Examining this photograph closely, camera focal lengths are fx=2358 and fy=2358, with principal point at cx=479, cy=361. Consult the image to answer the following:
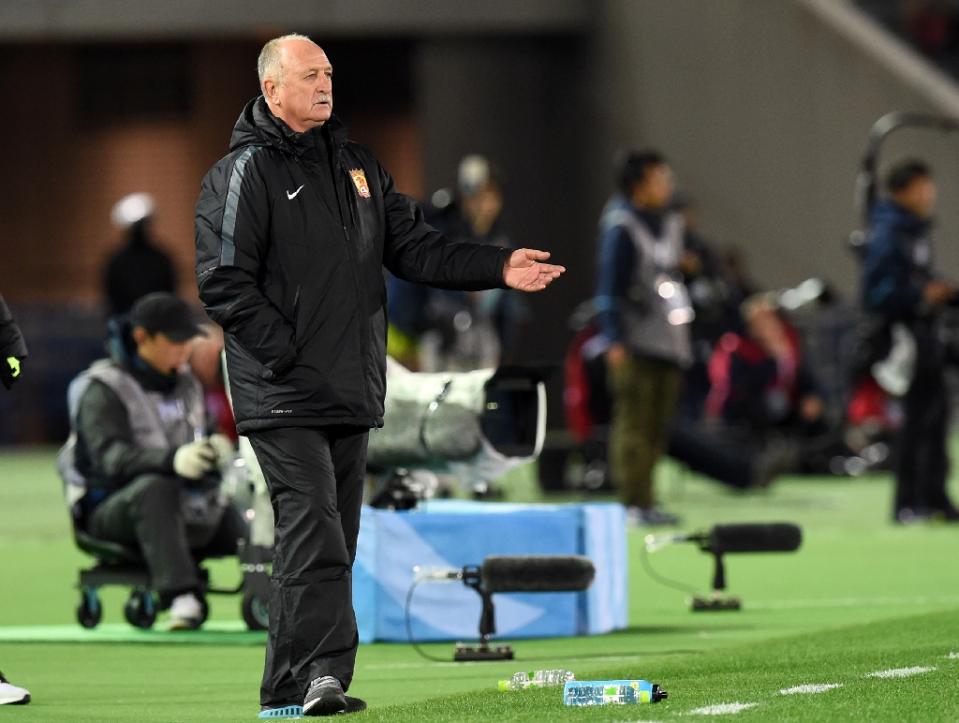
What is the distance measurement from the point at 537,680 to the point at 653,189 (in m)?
7.22

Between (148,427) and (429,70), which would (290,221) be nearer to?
(148,427)

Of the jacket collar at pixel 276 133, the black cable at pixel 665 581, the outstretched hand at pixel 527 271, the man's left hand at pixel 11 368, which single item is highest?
the jacket collar at pixel 276 133

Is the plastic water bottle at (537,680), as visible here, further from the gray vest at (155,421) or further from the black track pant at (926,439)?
the black track pant at (926,439)

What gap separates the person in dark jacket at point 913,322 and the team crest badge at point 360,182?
7757 mm

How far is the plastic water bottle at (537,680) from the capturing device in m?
7.20

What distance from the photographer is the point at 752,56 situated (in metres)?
24.1

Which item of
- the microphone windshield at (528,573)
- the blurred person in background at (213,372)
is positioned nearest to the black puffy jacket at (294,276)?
the blurred person in background at (213,372)

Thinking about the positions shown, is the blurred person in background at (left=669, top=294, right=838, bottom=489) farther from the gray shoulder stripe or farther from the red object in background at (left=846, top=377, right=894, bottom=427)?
the gray shoulder stripe

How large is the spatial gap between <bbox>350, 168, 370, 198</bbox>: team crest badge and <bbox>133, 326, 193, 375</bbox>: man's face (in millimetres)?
2785

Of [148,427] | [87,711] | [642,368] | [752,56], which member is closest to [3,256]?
[752,56]

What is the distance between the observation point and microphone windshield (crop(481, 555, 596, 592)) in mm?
8156

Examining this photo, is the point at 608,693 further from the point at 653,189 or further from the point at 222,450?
the point at 653,189

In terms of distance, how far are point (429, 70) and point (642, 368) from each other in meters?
10.9

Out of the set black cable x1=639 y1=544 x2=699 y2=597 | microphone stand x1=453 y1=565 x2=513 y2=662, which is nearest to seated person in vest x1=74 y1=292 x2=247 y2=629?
microphone stand x1=453 y1=565 x2=513 y2=662
